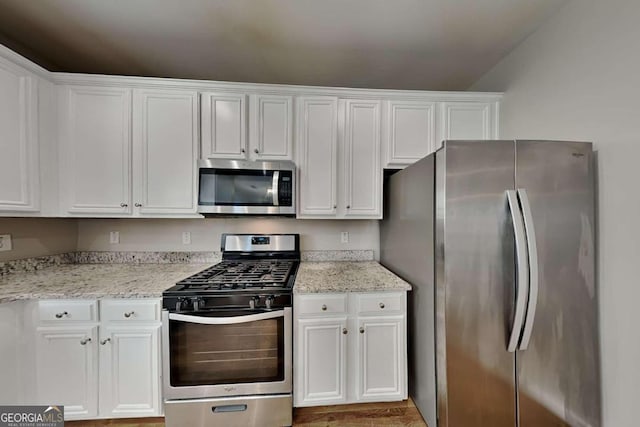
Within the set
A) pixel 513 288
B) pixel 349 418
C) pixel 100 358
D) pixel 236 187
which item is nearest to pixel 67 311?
pixel 100 358

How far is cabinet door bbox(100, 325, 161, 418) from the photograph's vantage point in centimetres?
165

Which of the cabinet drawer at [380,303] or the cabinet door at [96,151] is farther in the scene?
the cabinet door at [96,151]

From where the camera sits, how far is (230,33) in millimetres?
1871

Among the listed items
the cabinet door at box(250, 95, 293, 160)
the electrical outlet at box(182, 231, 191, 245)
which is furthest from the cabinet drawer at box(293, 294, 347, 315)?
the electrical outlet at box(182, 231, 191, 245)

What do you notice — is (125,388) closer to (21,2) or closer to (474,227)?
(474,227)

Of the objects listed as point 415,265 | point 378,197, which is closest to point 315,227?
point 378,197

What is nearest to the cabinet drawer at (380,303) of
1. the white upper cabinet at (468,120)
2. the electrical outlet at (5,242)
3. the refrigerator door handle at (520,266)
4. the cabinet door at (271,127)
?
the refrigerator door handle at (520,266)

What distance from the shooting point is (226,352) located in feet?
5.50

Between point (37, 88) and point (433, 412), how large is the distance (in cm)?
339

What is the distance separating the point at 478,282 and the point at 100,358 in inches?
90.0

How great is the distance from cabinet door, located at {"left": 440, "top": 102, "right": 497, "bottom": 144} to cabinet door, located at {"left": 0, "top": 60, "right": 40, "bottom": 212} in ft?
10.2

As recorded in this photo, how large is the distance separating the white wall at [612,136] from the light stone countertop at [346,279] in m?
1.05

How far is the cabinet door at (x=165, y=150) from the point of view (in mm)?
2105

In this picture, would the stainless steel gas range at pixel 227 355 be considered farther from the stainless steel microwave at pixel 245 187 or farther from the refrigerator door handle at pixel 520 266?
the refrigerator door handle at pixel 520 266
